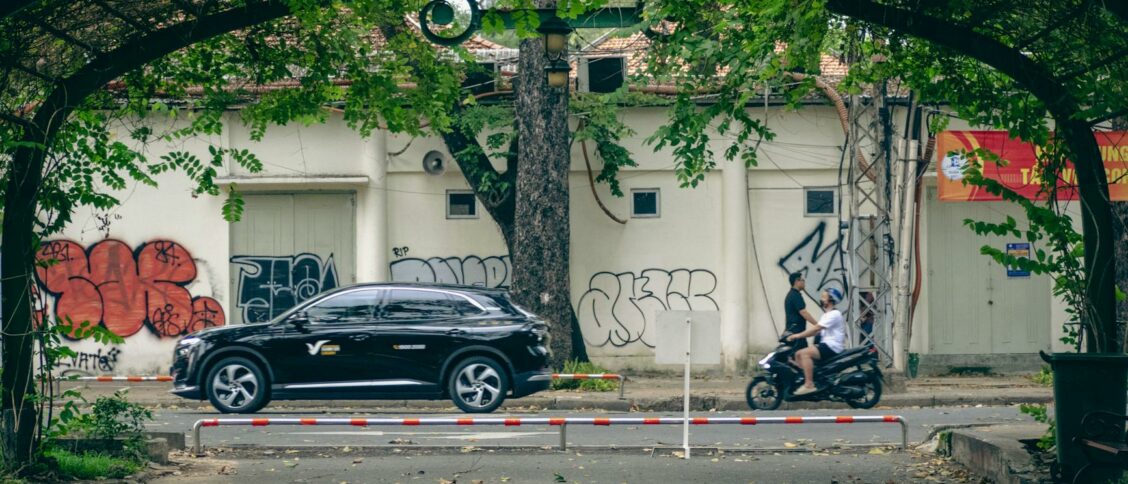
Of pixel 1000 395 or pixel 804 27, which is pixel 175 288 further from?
pixel 804 27

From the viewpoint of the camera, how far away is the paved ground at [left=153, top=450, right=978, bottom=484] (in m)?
10.8

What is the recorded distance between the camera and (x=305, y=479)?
1089cm

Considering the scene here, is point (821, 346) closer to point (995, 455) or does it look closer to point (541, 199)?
point (541, 199)

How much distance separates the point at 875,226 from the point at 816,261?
7.39 ft

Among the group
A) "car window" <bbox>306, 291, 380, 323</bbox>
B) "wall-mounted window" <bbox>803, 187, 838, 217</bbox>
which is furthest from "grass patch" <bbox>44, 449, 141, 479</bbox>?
"wall-mounted window" <bbox>803, 187, 838, 217</bbox>

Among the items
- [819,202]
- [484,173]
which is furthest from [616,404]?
[819,202]

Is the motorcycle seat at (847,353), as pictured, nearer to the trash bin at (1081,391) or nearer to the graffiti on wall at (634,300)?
the graffiti on wall at (634,300)

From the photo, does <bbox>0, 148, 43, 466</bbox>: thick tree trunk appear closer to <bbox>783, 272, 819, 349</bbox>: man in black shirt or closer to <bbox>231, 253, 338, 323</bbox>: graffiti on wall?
<bbox>783, 272, 819, 349</bbox>: man in black shirt

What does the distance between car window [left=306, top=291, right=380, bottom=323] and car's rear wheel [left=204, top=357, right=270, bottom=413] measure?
98 cm

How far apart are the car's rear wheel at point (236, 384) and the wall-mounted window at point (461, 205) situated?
6.64 meters

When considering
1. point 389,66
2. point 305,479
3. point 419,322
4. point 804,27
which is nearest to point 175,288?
point 419,322

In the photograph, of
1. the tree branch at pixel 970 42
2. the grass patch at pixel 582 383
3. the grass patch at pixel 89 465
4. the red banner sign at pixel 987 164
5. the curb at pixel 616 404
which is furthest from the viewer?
the red banner sign at pixel 987 164

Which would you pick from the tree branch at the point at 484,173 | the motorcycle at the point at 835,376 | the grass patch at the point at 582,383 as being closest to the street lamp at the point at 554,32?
the motorcycle at the point at 835,376

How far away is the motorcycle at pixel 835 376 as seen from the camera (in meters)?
16.2
